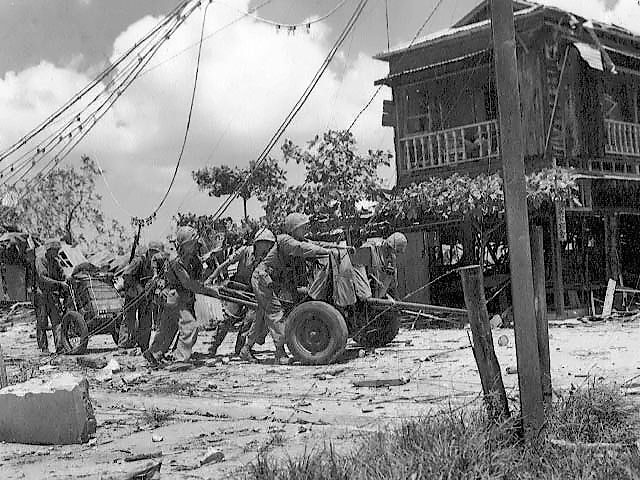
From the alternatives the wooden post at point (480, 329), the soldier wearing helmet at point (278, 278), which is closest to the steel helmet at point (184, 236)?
the soldier wearing helmet at point (278, 278)

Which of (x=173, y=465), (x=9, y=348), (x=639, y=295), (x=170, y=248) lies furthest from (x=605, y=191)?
(x=173, y=465)

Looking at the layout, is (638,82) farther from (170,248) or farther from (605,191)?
(170,248)

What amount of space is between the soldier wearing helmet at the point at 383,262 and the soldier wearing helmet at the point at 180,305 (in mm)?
2246

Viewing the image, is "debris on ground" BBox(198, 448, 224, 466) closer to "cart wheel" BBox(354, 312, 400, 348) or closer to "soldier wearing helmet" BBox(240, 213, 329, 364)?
"soldier wearing helmet" BBox(240, 213, 329, 364)

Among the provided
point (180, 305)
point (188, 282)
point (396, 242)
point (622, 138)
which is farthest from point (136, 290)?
point (622, 138)

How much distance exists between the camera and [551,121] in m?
15.6

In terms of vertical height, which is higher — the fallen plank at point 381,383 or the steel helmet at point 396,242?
the steel helmet at point 396,242

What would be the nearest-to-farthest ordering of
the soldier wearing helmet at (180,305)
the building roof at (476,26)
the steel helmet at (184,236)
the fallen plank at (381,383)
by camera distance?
the fallen plank at (381,383) < the soldier wearing helmet at (180,305) < the steel helmet at (184,236) < the building roof at (476,26)

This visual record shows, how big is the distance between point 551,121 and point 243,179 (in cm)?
1087

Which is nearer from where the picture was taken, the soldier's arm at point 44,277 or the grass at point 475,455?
the grass at point 475,455

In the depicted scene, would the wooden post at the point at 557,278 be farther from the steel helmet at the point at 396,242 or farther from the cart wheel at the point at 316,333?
the cart wheel at the point at 316,333

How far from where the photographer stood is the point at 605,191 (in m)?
17.0

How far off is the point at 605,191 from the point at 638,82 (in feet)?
9.95

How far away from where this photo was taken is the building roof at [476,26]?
15.5 metres
